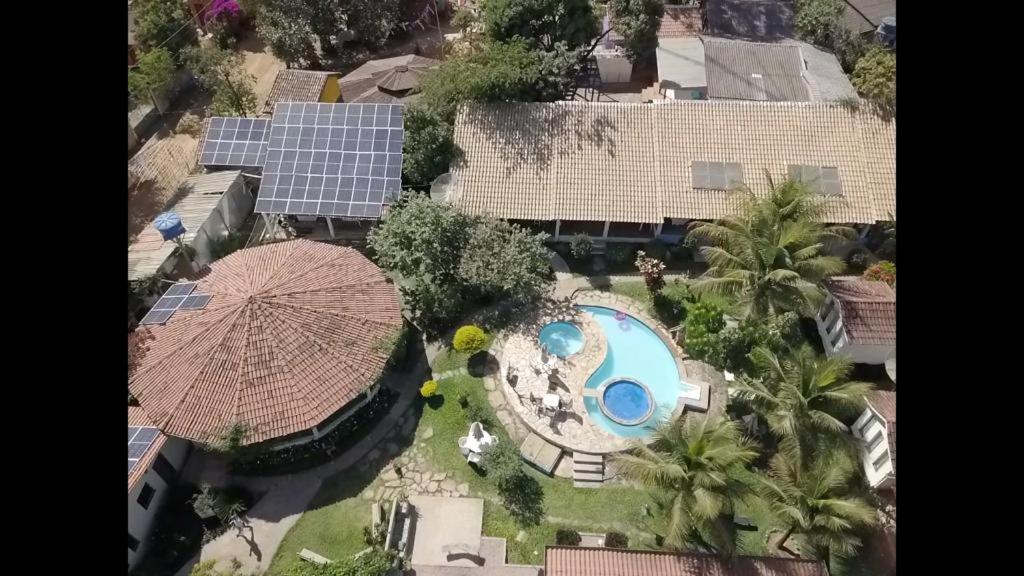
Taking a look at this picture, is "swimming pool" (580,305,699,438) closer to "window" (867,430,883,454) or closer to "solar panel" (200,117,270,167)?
"window" (867,430,883,454)

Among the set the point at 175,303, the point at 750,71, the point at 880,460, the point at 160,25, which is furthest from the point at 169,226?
the point at 750,71

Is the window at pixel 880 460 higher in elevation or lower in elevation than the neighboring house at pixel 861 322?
lower

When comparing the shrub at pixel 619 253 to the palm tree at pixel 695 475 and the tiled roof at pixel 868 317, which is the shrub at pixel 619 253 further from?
the palm tree at pixel 695 475

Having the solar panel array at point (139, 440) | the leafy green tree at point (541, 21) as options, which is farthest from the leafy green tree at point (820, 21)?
the solar panel array at point (139, 440)

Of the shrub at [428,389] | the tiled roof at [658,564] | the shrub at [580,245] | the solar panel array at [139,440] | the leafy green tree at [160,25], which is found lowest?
the shrub at [428,389]

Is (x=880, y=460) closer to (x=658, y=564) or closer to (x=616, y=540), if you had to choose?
(x=658, y=564)

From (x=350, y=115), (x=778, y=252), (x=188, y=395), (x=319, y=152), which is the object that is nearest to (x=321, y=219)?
(x=319, y=152)
